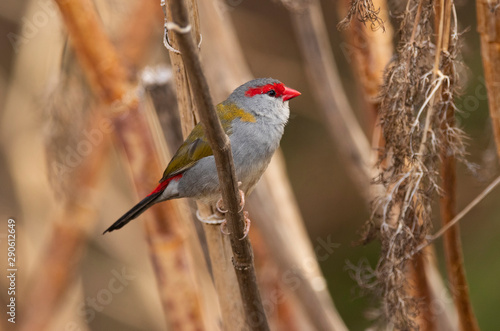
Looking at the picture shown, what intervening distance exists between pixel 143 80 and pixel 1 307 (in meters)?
1.46

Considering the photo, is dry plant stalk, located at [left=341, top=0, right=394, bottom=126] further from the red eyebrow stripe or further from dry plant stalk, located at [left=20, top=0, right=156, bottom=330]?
dry plant stalk, located at [left=20, top=0, right=156, bottom=330]

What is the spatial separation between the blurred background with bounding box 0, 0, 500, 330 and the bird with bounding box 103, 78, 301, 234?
66 centimetres

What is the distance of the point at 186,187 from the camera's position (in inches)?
90.4

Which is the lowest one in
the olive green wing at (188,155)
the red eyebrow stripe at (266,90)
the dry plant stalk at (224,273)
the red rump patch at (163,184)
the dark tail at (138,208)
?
the dry plant stalk at (224,273)

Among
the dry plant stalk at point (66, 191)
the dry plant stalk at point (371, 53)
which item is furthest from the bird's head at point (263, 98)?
the dry plant stalk at point (66, 191)

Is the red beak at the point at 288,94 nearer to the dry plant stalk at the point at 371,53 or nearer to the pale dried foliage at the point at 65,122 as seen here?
the dry plant stalk at the point at 371,53

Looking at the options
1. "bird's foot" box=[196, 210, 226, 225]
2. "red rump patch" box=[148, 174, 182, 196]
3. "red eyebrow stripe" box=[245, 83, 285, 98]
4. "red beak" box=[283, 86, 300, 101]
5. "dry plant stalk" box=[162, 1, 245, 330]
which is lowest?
"dry plant stalk" box=[162, 1, 245, 330]

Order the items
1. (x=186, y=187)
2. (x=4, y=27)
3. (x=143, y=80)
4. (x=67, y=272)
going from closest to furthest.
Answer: (x=186, y=187) < (x=143, y=80) < (x=67, y=272) < (x=4, y=27)

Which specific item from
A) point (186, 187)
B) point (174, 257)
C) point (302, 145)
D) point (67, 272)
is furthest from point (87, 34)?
point (302, 145)

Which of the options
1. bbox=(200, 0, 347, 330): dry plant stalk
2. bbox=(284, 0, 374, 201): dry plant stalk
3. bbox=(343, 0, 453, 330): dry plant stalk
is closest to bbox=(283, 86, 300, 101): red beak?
bbox=(343, 0, 453, 330): dry plant stalk

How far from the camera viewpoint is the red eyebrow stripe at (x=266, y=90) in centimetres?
248

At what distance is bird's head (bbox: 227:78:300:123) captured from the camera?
2.45 metres

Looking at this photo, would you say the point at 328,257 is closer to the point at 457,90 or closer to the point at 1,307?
the point at 1,307

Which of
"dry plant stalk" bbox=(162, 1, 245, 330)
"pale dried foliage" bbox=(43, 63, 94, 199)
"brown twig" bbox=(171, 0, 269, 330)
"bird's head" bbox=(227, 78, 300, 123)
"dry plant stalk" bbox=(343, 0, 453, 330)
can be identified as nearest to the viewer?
"brown twig" bbox=(171, 0, 269, 330)
